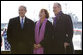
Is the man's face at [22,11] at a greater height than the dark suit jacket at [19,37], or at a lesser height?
greater

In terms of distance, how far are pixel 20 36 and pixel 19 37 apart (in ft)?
0.08

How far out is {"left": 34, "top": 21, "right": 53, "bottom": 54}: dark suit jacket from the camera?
3.87 metres

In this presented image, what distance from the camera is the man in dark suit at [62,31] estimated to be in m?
3.85

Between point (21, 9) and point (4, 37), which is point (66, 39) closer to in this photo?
point (21, 9)

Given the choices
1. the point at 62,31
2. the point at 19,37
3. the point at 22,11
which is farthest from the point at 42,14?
the point at 19,37

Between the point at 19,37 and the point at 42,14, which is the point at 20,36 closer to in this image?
the point at 19,37

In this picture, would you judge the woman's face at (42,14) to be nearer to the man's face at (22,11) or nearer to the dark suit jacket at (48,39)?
the dark suit jacket at (48,39)

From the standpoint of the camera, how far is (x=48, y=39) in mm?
3881

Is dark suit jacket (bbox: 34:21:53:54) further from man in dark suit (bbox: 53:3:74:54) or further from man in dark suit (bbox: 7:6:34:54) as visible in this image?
man in dark suit (bbox: 7:6:34:54)

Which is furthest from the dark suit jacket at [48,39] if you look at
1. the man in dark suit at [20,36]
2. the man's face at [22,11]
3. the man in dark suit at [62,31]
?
the man's face at [22,11]

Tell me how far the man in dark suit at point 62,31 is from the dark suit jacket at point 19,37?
17.6 inches

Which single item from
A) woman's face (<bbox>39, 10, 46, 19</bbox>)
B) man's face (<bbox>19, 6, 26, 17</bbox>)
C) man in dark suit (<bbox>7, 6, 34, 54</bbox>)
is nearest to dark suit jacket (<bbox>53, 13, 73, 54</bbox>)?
woman's face (<bbox>39, 10, 46, 19</bbox>)

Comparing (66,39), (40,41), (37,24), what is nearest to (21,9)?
(37,24)

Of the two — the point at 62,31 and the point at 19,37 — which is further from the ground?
the point at 62,31
